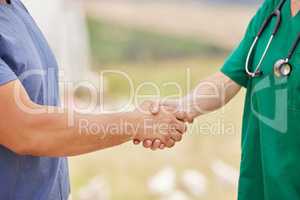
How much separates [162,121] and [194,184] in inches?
49.5

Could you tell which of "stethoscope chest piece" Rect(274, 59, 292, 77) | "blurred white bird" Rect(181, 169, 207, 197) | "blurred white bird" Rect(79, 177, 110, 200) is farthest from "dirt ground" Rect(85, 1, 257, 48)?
"stethoscope chest piece" Rect(274, 59, 292, 77)

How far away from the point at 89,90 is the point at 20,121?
7.03ft

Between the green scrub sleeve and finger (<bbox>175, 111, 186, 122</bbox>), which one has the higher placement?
the green scrub sleeve

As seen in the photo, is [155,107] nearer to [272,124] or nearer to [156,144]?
[156,144]

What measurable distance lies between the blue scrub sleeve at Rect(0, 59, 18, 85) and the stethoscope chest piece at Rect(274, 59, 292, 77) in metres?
0.60

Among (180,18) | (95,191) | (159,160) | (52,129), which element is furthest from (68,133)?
(180,18)

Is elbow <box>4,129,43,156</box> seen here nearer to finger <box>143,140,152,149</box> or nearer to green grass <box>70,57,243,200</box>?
finger <box>143,140,152,149</box>

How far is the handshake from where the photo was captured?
1520 mm

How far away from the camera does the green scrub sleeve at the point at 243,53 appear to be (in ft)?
4.87

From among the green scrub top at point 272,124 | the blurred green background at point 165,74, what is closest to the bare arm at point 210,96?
the green scrub top at point 272,124

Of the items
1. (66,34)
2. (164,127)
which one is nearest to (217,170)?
(66,34)

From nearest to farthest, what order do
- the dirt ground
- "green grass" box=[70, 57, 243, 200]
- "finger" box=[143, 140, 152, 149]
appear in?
"finger" box=[143, 140, 152, 149]
"green grass" box=[70, 57, 243, 200]
the dirt ground

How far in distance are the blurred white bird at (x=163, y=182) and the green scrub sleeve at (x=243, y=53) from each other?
4.15ft

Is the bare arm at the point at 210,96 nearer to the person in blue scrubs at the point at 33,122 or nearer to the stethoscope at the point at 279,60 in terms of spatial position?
the stethoscope at the point at 279,60
